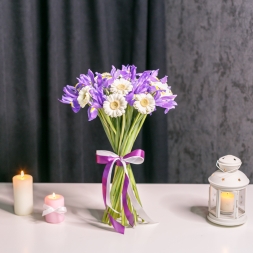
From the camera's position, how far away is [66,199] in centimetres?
128

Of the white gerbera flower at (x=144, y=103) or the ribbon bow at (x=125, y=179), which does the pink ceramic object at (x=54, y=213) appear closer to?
the ribbon bow at (x=125, y=179)

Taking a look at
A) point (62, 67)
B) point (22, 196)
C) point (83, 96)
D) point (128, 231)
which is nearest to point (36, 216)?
point (22, 196)

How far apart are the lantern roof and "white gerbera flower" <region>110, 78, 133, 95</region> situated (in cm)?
34

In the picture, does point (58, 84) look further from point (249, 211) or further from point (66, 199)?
point (249, 211)

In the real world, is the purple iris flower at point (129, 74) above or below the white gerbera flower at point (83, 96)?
above

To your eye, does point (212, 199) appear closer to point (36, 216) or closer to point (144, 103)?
point (144, 103)

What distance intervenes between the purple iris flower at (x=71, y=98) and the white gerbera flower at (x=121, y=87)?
106 millimetres

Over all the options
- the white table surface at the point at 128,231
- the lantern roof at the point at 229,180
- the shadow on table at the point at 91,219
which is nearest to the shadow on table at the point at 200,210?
the white table surface at the point at 128,231

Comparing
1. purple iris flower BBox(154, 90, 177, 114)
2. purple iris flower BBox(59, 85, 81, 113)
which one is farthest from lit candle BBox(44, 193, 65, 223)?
purple iris flower BBox(154, 90, 177, 114)

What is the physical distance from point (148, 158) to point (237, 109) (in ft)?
1.48

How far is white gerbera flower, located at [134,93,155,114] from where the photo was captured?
3.28 ft

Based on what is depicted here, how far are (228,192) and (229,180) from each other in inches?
2.5

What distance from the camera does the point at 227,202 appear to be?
1.12 m

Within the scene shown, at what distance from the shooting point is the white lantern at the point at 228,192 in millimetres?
1081
